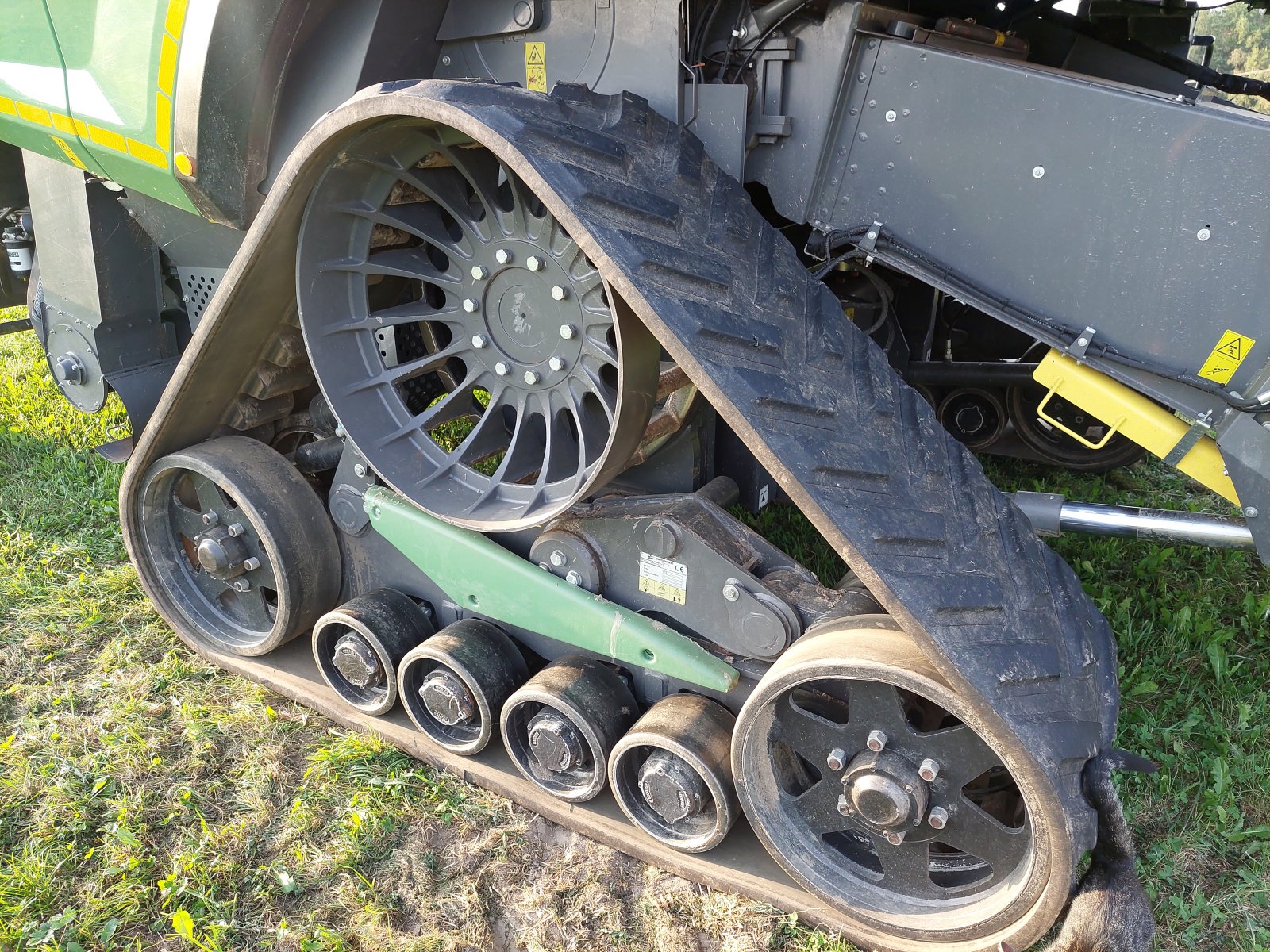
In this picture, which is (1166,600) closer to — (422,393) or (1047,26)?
(1047,26)

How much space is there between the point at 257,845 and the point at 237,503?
973 millimetres

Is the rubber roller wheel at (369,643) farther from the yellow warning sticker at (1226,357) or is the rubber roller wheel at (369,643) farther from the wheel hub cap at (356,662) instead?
the yellow warning sticker at (1226,357)

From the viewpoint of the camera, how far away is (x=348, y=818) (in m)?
2.53

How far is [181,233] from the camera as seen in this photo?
299cm

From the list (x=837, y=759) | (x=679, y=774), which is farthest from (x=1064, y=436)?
(x=679, y=774)

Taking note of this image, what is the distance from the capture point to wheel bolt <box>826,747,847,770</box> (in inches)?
82.9

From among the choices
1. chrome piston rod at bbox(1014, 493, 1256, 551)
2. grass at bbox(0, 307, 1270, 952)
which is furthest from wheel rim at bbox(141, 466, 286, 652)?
chrome piston rod at bbox(1014, 493, 1256, 551)

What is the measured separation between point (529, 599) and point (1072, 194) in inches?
59.9

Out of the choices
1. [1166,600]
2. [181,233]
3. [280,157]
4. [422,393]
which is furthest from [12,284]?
[1166,600]

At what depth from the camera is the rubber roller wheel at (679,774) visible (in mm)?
2221

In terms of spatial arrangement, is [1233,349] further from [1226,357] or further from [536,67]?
[536,67]

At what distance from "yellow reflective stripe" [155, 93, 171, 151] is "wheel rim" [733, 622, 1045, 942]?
79.3 inches

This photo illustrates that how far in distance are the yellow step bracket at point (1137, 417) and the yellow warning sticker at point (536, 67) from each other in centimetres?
129

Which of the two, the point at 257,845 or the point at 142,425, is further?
the point at 142,425
